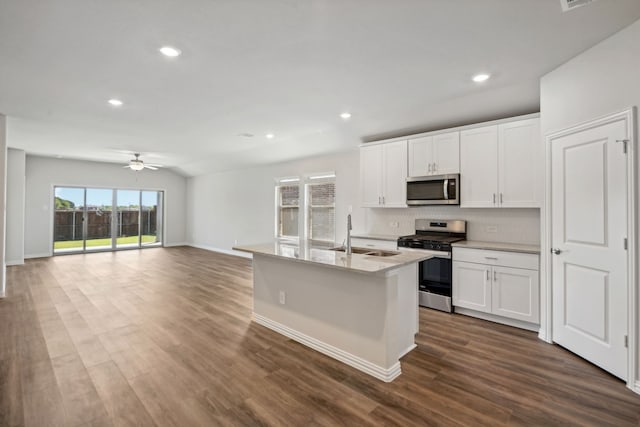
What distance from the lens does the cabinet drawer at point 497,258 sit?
3363 millimetres

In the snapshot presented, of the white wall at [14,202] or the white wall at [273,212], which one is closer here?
the white wall at [273,212]

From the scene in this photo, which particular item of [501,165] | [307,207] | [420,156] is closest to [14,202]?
[307,207]

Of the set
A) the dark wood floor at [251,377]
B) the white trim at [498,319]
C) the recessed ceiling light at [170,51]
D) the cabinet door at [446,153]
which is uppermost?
the recessed ceiling light at [170,51]

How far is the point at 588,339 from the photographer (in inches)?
104

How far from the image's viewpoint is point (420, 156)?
454 centimetres

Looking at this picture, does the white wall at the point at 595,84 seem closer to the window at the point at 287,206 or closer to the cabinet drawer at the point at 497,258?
the cabinet drawer at the point at 497,258

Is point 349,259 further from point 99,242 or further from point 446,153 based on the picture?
point 99,242

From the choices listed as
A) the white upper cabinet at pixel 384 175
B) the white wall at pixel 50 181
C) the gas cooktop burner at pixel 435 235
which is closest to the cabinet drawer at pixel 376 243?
the gas cooktop burner at pixel 435 235

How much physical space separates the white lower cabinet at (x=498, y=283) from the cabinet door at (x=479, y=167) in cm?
72

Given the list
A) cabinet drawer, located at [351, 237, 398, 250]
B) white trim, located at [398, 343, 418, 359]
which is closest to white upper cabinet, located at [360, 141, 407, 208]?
cabinet drawer, located at [351, 237, 398, 250]

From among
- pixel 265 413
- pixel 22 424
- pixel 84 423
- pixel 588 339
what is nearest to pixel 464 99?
pixel 588 339

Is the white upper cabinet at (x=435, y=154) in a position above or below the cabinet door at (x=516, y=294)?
above

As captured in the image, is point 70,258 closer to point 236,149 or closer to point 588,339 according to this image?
point 236,149

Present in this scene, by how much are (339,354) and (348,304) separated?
47 cm
